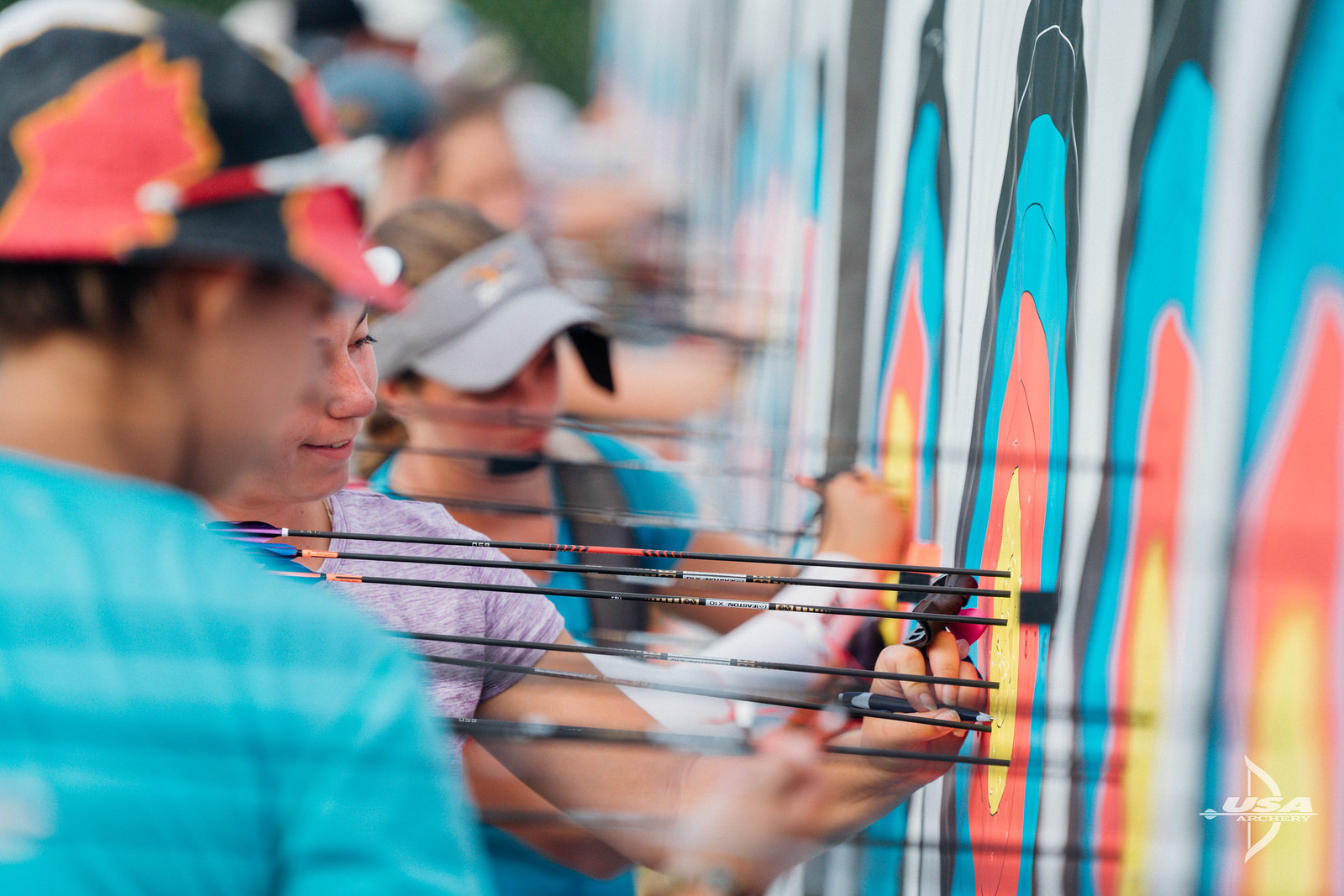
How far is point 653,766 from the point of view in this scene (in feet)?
2.85

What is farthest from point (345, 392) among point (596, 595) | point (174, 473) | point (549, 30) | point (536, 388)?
point (549, 30)

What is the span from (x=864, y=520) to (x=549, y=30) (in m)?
4.33

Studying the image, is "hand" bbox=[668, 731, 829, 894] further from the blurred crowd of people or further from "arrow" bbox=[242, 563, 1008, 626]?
the blurred crowd of people

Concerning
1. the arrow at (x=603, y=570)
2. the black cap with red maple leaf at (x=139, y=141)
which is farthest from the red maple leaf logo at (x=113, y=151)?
the arrow at (x=603, y=570)

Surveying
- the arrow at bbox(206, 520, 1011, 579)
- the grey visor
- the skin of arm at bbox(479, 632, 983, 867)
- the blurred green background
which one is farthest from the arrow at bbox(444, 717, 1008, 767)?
the blurred green background

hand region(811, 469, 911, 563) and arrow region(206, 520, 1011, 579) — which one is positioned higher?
hand region(811, 469, 911, 563)

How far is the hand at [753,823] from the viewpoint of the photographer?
0.74 metres

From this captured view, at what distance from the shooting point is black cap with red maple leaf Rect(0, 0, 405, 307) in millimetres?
477

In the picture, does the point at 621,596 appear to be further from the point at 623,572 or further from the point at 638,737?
the point at 638,737

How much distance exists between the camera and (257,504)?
0.87 meters

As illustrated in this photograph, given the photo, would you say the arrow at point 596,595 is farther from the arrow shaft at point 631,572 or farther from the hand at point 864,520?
the hand at point 864,520

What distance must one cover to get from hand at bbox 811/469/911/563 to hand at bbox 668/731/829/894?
20.1 inches

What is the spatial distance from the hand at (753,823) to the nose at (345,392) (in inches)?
13.2

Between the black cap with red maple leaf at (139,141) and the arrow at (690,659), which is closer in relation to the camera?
the black cap with red maple leaf at (139,141)
